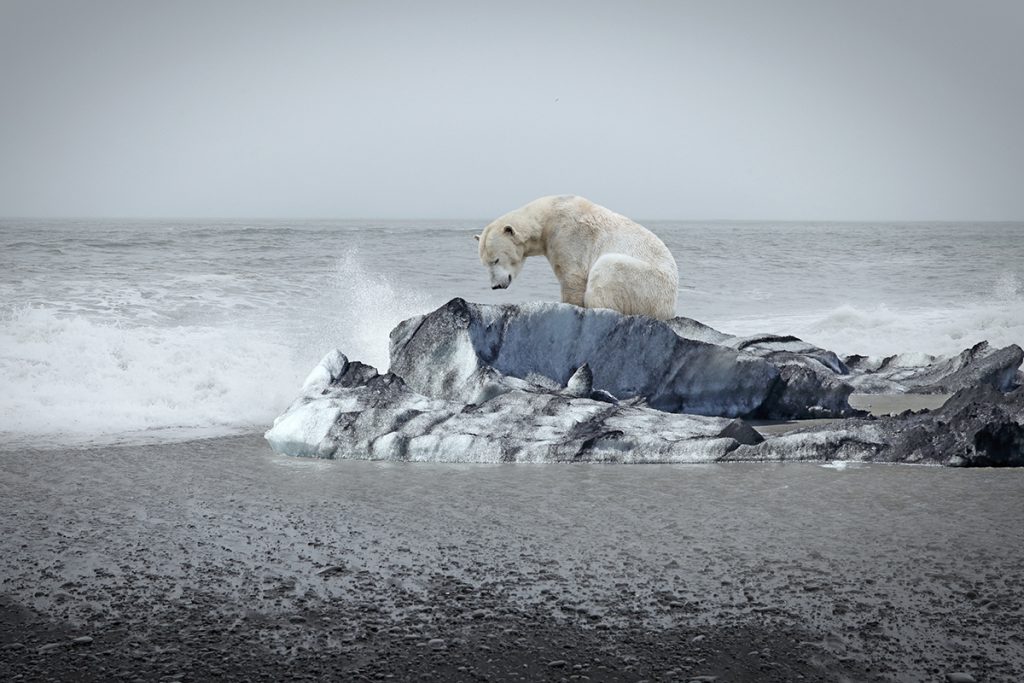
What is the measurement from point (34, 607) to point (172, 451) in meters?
2.59

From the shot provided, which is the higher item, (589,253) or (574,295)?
(589,253)

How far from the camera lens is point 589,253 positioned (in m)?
7.31

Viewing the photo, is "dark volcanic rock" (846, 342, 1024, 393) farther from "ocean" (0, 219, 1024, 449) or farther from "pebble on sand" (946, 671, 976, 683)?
"pebble on sand" (946, 671, 976, 683)

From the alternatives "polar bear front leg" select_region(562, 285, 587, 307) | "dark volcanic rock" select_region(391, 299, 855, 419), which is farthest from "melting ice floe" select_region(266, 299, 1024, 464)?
"polar bear front leg" select_region(562, 285, 587, 307)

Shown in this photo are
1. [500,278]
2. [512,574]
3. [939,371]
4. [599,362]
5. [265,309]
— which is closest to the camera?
[512,574]

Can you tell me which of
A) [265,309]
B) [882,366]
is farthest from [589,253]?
[265,309]

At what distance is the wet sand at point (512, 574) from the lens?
7.65 feet

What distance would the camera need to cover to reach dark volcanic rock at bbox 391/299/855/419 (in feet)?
19.9

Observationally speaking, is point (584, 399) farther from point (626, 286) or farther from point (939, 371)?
point (939, 371)

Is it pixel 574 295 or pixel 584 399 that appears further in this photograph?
pixel 574 295

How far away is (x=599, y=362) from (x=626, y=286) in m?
0.73

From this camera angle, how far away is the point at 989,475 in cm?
444

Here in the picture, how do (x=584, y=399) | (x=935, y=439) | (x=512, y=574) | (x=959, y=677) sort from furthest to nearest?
(x=584, y=399) → (x=935, y=439) → (x=512, y=574) → (x=959, y=677)

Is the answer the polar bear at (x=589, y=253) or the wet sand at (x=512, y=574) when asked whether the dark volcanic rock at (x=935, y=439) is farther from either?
the polar bear at (x=589, y=253)
